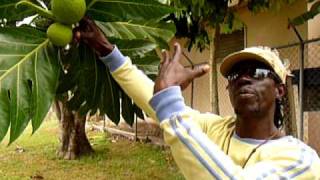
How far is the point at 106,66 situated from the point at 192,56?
23.1 feet

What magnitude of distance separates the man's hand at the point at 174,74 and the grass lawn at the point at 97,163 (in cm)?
555

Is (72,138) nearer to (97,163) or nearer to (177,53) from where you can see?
(97,163)

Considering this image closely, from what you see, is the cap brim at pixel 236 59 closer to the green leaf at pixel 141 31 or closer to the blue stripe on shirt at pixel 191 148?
the green leaf at pixel 141 31

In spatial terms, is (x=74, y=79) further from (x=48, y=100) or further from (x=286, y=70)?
(x=286, y=70)

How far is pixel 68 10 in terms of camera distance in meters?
1.39

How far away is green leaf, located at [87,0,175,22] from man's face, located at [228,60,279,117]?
27 cm

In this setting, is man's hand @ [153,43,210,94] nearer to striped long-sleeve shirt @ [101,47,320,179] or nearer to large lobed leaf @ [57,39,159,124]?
striped long-sleeve shirt @ [101,47,320,179]

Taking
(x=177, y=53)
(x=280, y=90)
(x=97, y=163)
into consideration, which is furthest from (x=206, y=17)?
(x=177, y=53)

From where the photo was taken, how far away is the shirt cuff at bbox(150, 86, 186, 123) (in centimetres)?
111

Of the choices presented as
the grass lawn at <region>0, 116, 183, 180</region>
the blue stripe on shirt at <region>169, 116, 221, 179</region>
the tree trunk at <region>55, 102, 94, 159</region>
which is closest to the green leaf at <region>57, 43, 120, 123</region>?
the blue stripe on shirt at <region>169, 116, 221, 179</region>

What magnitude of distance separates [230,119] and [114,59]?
0.41m

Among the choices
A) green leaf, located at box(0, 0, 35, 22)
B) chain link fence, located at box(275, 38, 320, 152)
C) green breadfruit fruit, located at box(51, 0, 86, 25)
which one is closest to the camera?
green breadfruit fruit, located at box(51, 0, 86, 25)

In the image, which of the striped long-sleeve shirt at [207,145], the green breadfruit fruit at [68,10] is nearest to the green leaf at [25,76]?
the green breadfruit fruit at [68,10]

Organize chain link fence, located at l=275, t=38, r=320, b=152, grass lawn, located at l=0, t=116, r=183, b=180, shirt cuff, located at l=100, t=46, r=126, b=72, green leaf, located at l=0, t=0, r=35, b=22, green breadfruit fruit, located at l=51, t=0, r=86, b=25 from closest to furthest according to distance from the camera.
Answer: green breadfruit fruit, located at l=51, t=0, r=86, b=25, green leaf, located at l=0, t=0, r=35, b=22, shirt cuff, located at l=100, t=46, r=126, b=72, chain link fence, located at l=275, t=38, r=320, b=152, grass lawn, located at l=0, t=116, r=183, b=180
